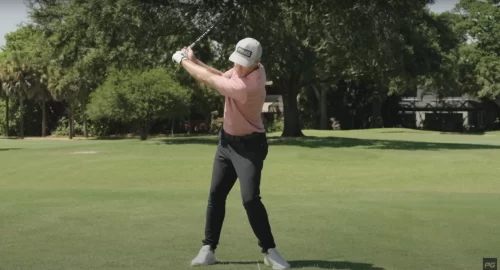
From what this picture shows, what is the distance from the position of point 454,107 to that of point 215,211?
75436 millimetres

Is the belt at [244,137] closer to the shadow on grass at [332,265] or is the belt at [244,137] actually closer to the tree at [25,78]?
the shadow on grass at [332,265]

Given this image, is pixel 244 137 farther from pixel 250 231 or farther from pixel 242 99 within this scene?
pixel 250 231

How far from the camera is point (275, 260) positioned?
6.69 metres

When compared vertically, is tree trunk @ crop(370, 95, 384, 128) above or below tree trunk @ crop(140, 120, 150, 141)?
above

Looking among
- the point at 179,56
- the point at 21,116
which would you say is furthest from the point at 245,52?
the point at 21,116

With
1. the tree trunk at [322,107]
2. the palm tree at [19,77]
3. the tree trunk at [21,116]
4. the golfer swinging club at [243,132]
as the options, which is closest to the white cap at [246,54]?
the golfer swinging club at [243,132]

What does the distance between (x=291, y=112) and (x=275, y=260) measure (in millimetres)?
37053

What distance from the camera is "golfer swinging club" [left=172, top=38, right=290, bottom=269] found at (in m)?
6.55

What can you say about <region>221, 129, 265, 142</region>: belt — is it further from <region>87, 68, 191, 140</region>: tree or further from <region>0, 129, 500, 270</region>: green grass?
<region>87, 68, 191, 140</region>: tree

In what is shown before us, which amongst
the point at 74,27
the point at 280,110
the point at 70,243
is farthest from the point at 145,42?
the point at 280,110

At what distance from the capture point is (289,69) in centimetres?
3753

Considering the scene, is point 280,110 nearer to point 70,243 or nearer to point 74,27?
point 74,27

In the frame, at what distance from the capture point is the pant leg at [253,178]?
670cm

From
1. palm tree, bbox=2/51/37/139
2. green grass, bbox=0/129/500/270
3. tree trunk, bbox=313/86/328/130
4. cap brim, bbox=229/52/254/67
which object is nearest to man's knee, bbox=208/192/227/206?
green grass, bbox=0/129/500/270
